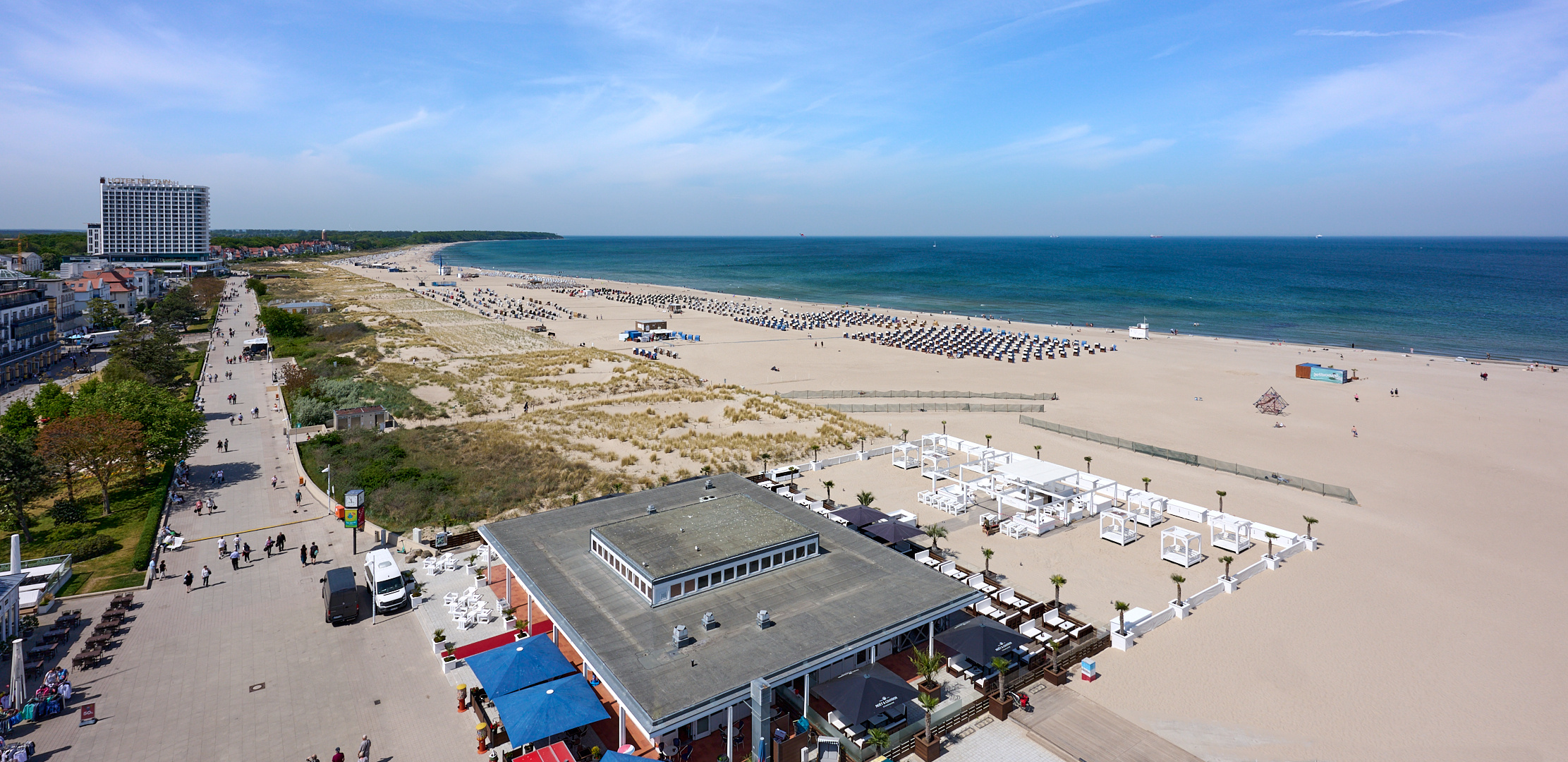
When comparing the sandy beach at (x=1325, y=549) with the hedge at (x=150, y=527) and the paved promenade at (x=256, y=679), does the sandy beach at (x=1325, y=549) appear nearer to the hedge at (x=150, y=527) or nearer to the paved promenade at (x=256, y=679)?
the paved promenade at (x=256, y=679)

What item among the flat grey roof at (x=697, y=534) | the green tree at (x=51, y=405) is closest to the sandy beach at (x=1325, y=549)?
the flat grey roof at (x=697, y=534)

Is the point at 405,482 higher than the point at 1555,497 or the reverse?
the reverse

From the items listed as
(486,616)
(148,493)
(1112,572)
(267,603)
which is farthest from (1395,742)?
(148,493)

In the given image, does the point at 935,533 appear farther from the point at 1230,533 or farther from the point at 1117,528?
the point at 1230,533

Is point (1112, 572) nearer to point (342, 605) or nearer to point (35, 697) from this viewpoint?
point (342, 605)

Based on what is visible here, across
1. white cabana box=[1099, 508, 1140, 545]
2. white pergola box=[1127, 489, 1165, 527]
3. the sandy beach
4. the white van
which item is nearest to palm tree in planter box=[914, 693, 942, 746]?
the sandy beach

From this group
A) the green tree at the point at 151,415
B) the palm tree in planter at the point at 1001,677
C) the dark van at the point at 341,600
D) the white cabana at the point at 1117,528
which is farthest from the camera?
the green tree at the point at 151,415

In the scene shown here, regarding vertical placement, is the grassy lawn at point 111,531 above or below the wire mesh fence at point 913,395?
below
